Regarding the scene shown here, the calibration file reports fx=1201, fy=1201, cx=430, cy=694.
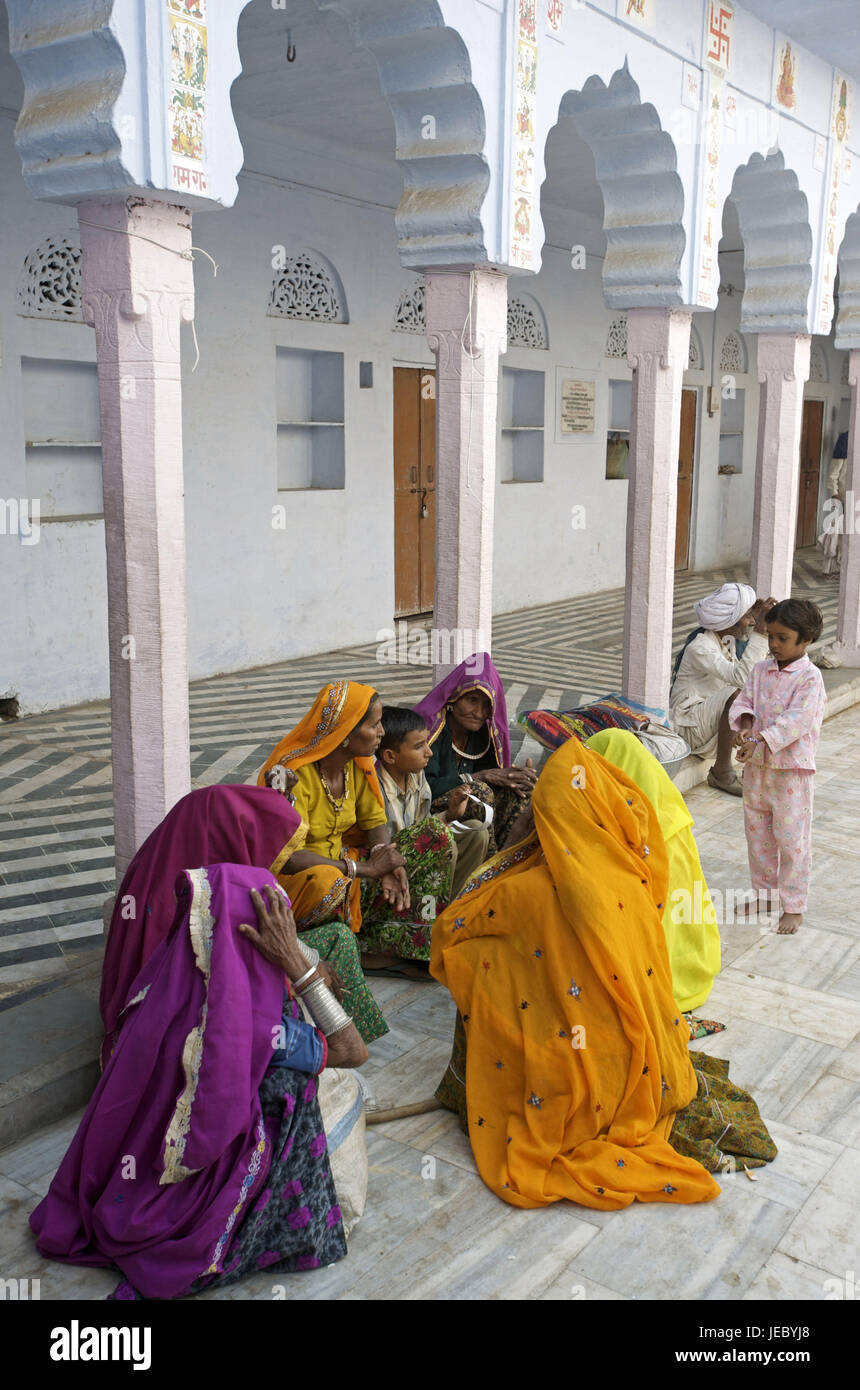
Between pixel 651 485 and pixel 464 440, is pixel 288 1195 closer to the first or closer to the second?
pixel 464 440

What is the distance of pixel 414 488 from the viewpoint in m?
9.40

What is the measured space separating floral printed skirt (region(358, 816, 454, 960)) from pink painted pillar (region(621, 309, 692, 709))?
8.41ft

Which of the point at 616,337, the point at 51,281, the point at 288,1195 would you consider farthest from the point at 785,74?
the point at 288,1195

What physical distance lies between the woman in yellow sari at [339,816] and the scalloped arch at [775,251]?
15.7ft

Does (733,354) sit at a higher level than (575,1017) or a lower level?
higher

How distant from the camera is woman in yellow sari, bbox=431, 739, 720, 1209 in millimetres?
2686

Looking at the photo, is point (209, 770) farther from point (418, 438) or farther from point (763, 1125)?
point (418, 438)

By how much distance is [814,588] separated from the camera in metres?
13.0

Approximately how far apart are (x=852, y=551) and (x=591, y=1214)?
6.79 m

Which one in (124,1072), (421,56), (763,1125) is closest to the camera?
(124,1072)

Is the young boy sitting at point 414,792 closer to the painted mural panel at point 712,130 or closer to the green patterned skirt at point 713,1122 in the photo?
the green patterned skirt at point 713,1122

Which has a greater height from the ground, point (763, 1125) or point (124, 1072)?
point (124, 1072)
